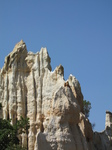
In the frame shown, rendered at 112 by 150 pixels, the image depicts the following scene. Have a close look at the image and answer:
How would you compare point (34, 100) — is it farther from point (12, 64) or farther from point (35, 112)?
point (12, 64)

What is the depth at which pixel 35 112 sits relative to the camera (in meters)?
28.4

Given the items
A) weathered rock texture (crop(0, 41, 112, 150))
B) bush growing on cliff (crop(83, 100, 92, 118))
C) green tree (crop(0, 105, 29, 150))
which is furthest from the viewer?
bush growing on cliff (crop(83, 100, 92, 118))

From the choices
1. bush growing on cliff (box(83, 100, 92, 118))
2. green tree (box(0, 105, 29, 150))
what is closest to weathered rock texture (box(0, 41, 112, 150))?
green tree (box(0, 105, 29, 150))

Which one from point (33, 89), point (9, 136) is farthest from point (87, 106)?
point (9, 136)

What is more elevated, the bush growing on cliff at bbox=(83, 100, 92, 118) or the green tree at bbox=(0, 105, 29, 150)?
the bush growing on cliff at bbox=(83, 100, 92, 118)

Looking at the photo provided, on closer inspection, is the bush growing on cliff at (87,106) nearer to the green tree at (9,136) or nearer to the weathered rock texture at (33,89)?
Answer: the weathered rock texture at (33,89)

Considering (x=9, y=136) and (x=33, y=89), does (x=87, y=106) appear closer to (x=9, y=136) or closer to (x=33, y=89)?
(x=33, y=89)

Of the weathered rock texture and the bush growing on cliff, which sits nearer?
the weathered rock texture

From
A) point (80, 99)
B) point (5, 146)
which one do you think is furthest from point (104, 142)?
point (5, 146)

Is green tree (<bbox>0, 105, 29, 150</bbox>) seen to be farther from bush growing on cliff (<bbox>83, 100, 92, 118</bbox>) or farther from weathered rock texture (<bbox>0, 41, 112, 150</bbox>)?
bush growing on cliff (<bbox>83, 100, 92, 118</bbox>)

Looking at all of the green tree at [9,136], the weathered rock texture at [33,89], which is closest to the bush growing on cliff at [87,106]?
the weathered rock texture at [33,89]

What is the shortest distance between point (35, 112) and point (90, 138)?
4998 millimetres

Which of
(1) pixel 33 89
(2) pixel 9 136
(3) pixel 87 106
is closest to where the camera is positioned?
(2) pixel 9 136

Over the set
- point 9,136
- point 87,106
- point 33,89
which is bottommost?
point 9,136
